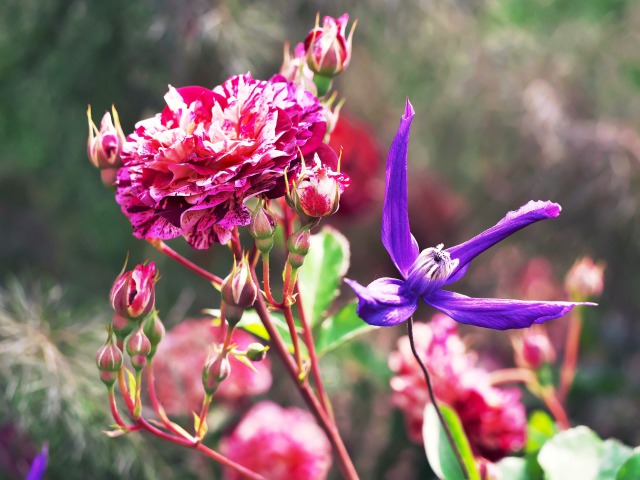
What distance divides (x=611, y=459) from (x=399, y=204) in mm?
197

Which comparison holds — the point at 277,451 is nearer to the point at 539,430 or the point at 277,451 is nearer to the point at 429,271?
the point at 539,430

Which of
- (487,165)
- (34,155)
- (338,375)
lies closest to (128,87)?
(34,155)

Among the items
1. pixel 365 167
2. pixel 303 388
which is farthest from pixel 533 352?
pixel 365 167

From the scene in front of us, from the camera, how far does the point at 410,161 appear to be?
1.18 m

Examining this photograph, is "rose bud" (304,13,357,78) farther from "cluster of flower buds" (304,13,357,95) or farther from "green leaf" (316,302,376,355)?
"green leaf" (316,302,376,355)

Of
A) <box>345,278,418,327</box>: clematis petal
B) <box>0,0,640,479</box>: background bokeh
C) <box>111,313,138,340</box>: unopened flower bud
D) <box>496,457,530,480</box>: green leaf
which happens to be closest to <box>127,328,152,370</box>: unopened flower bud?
<box>111,313,138,340</box>: unopened flower bud

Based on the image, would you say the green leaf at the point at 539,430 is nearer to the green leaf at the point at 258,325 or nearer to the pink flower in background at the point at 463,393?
the pink flower in background at the point at 463,393

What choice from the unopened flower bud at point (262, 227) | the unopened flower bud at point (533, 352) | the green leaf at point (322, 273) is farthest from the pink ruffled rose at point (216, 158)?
the unopened flower bud at point (533, 352)

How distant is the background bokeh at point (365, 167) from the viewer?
684 millimetres

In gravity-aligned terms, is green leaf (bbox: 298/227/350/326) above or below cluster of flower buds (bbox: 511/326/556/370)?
above

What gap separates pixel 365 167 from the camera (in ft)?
2.72

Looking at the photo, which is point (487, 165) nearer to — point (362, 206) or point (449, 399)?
point (362, 206)

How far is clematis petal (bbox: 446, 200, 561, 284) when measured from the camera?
0.30 m

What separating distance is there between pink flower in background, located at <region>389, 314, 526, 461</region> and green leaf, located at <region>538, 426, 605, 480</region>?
8 centimetres
